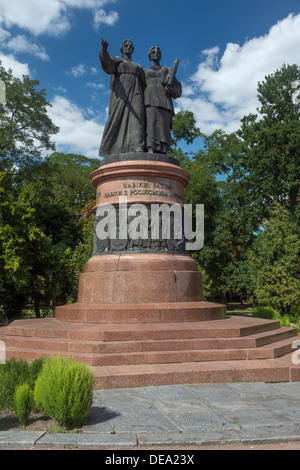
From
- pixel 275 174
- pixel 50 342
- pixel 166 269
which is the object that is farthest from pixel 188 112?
pixel 50 342

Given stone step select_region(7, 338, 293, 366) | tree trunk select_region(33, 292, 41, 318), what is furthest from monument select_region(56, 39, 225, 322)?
tree trunk select_region(33, 292, 41, 318)

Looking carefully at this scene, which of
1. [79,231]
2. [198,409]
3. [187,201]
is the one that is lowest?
[198,409]

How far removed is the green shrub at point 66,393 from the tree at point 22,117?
73.9 ft

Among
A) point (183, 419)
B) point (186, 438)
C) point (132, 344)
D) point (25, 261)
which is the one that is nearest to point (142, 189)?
point (132, 344)

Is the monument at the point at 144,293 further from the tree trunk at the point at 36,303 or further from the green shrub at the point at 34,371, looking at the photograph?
the tree trunk at the point at 36,303

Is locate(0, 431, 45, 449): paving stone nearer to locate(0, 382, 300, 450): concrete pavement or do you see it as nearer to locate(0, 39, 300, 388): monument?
locate(0, 382, 300, 450): concrete pavement

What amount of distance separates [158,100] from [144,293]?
21.7 feet

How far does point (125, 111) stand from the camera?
12.9 meters

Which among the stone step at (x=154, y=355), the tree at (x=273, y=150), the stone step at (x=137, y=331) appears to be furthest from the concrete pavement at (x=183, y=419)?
the tree at (x=273, y=150)

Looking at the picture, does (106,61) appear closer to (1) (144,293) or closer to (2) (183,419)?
(1) (144,293)

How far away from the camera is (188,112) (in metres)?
39.9

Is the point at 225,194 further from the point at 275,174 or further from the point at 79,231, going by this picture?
the point at 79,231

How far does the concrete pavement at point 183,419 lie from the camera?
13.5ft

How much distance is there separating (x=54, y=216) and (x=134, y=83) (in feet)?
52.8
